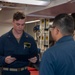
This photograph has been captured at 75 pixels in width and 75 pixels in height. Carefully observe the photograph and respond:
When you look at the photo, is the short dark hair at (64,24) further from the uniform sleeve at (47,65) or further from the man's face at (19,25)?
the man's face at (19,25)

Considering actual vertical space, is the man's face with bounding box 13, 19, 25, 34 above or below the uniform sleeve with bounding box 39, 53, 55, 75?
above

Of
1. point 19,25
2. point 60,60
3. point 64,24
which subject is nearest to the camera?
point 60,60

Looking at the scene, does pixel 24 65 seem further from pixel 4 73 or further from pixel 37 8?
pixel 37 8

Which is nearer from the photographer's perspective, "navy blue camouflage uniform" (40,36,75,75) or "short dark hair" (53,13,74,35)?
"navy blue camouflage uniform" (40,36,75,75)

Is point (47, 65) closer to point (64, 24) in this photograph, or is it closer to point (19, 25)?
point (64, 24)

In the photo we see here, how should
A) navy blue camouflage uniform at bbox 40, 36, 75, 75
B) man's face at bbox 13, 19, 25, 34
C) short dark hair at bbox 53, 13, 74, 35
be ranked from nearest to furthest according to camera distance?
navy blue camouflage uniform at bbox 40, 36, 75, 75
short dark hair at bbox 53, 13, 74, 35
man's face at bbox 13, 19, 25, 34

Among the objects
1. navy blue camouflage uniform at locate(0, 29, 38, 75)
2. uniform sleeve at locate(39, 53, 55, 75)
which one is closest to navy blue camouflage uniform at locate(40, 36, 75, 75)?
uniform sleeve at locate(39, 53, 55, 75)

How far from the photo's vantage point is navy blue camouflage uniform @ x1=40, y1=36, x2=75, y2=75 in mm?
1729

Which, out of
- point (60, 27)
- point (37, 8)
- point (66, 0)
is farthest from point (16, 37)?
point (37, 8)

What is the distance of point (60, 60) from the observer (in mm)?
1729

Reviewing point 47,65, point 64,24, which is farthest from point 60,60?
point 64,24

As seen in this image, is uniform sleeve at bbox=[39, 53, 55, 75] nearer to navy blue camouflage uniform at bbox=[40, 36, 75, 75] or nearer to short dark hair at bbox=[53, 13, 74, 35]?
navy blue camouflage uniform at bbox=[40, 36, 75, 75]

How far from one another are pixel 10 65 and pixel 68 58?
126 centimetres

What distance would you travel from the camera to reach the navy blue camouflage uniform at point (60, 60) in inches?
68.1
